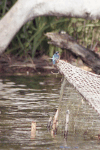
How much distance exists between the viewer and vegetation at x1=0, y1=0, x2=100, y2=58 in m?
15.3

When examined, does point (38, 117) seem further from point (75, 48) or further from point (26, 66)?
point (26, 66)

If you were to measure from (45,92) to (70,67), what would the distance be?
15.0ft

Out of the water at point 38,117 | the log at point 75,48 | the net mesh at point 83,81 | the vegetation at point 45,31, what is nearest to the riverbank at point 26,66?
the vegetation at point 45,31

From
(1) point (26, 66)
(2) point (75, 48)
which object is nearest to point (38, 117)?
(2) point (75, 48)

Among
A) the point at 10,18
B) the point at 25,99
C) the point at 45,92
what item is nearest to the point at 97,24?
the point at 10,18

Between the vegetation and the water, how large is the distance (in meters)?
3.20

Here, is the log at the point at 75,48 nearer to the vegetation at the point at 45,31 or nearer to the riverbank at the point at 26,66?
the riverbank at the point at 26,66

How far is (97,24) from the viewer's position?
15672 millimetres

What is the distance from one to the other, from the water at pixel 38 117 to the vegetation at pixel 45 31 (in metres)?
3.20

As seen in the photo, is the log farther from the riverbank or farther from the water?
the riverbank

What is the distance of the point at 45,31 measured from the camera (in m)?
16.2

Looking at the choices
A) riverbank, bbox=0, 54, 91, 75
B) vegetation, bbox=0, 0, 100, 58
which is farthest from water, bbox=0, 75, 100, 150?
vegetation, bbox=0, 0, 100, 58

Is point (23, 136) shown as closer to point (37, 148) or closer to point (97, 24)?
point (37, 148)

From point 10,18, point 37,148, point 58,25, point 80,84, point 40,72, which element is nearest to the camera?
point 37,148
